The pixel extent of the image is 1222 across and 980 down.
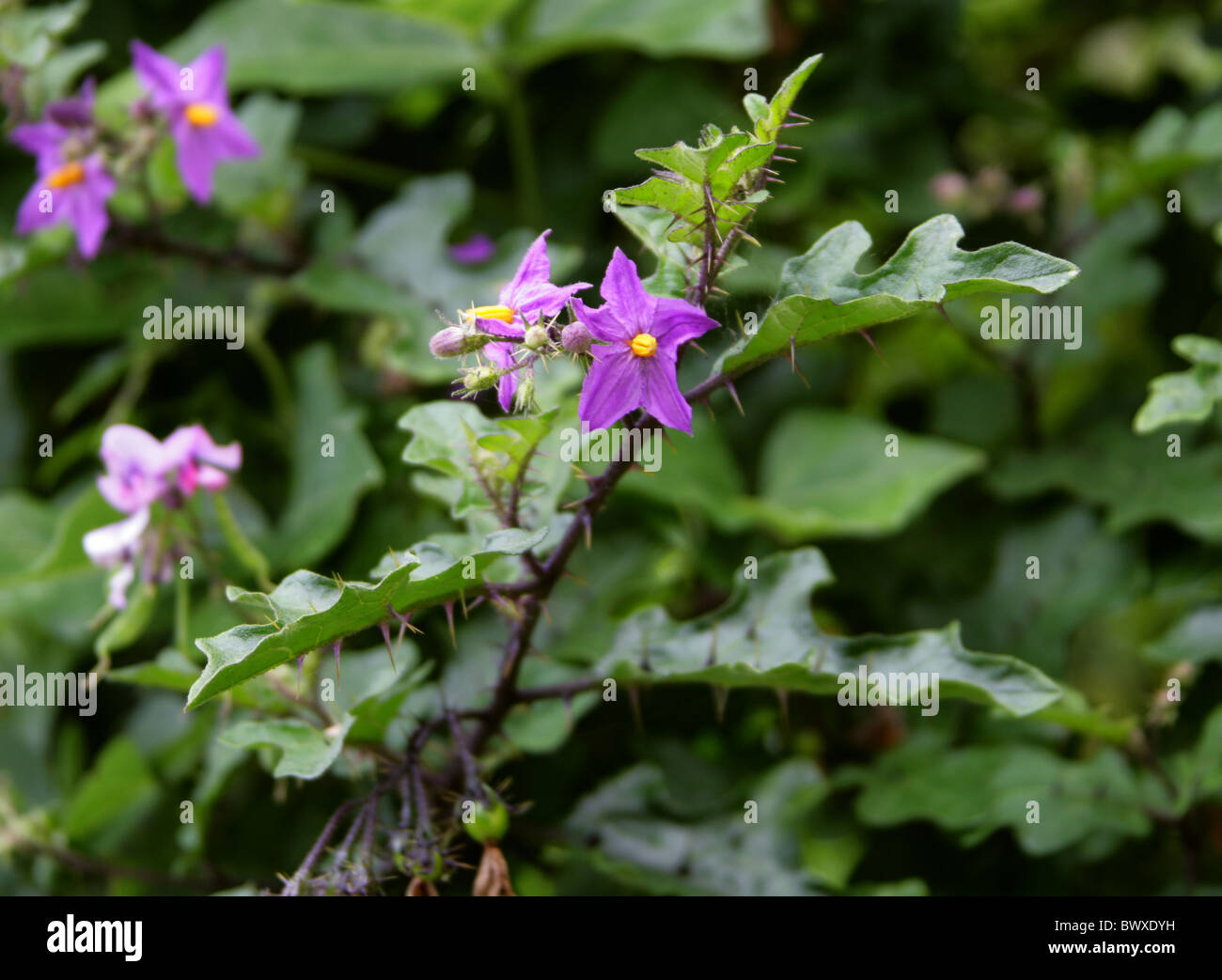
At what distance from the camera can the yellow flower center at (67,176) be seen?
1.33 meters

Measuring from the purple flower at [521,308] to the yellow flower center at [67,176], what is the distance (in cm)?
79

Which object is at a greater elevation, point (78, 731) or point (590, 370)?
point (590, 370)

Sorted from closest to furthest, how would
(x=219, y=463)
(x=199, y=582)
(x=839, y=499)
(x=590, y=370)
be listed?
(x=590, y=370)
(x=219, y=463)
(x=199, y=582)
(x=839, y=499)

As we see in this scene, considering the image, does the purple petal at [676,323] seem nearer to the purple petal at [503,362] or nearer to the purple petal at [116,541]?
the purple petal at [503,362]

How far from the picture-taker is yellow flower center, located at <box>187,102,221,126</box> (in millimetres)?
1425

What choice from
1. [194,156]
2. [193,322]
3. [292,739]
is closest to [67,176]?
[194,156]

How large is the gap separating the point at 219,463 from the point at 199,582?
29cm

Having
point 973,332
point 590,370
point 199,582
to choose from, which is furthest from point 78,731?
point 973,332

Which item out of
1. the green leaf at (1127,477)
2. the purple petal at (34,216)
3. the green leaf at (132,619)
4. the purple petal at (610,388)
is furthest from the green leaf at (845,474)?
the purple petal at (34,216)

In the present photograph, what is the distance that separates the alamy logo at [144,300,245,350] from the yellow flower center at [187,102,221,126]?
30 cm

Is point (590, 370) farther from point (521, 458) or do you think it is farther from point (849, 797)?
point (849, 797)
